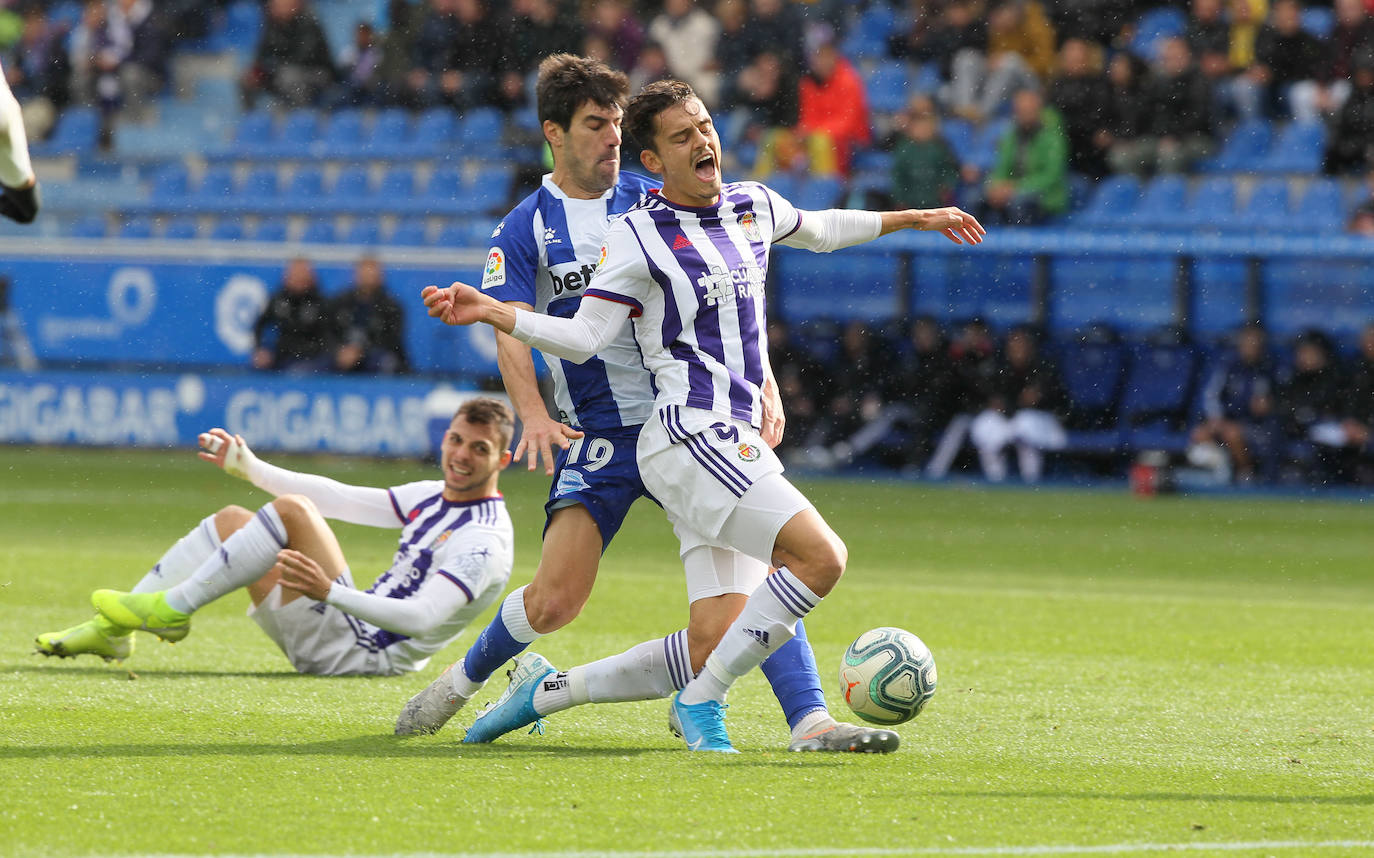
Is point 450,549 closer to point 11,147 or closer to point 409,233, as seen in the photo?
point 11,147

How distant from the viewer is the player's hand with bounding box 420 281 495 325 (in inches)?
193

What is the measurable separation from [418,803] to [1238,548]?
31.1 ft

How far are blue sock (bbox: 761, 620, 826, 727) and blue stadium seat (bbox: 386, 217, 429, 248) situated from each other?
49.0 feet

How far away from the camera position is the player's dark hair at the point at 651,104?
5.39 m

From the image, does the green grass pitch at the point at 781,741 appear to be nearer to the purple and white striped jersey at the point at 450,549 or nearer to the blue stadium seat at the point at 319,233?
the purple and white striped jersey at the point at 450,549

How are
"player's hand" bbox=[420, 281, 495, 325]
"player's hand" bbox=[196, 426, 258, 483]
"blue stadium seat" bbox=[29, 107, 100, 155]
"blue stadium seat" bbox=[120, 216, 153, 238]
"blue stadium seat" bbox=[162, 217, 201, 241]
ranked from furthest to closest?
1. "blue stadium seat" bbox=[29, 107, 100, 155]
2. "blue stadium seat" bbox=[120, 216, 153, 238]
3. "blue stadium seat" bbox=[162, 217, 201, 241]
4. "player's hand" bbox=[196, 426, 258, 483]
5. "player's hand" bbox=[420, 281, 495, 325]

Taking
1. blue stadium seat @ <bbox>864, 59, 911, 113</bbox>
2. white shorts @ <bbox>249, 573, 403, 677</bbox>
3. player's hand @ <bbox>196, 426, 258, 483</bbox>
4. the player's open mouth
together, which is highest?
blue stadium seat @ <bbox>864, 59, 911, 113</bbox>

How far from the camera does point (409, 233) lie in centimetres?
2025

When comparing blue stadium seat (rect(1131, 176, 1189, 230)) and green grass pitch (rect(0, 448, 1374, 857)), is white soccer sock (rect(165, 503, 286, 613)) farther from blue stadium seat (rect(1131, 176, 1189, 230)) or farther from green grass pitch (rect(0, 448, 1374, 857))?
blue stadium seat (rect(1131, 176, 1189, 230))

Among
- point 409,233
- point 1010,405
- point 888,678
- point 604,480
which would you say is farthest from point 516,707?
point 409,233

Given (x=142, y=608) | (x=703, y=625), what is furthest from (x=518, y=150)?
(x=703, y=625)

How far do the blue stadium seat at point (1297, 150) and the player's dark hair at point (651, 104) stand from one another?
43.0 ft

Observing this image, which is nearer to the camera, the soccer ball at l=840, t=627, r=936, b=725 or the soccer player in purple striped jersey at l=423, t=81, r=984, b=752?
the soccer player in purple striped jersey at l=423, t=81, r=984, b=752

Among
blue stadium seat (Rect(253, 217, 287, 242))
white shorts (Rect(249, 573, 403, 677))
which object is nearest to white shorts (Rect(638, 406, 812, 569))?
white shorts (Rect(249, 573, 403, 677))
